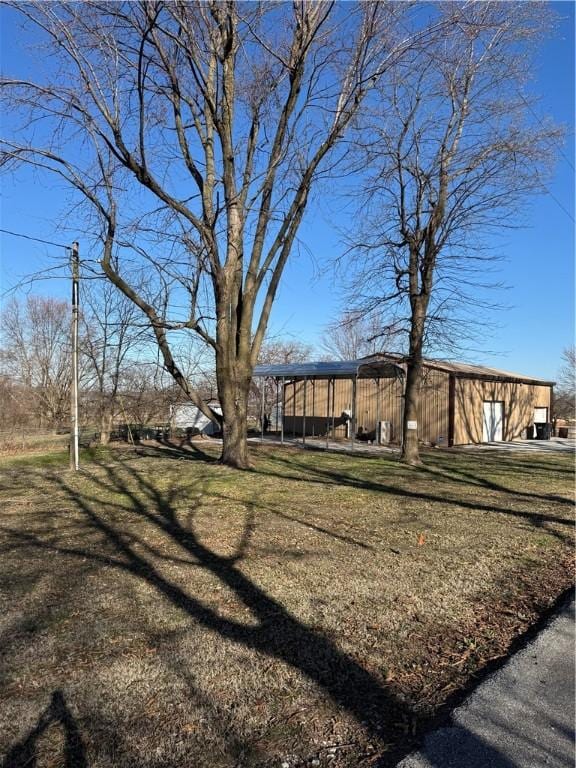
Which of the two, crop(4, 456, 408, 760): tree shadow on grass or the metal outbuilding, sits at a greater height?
the metal outbuilding

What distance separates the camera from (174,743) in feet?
8.02

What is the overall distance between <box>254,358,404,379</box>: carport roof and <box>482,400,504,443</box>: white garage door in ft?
22.7

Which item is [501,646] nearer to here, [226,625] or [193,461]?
[226,625]

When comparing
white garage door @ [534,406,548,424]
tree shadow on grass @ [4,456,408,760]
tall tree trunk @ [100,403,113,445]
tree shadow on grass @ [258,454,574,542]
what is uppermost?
white garage door @ [534,406,548,424]

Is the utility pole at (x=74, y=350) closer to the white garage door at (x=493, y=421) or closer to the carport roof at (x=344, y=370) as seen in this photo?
the carport roof at (x=344, y=370)

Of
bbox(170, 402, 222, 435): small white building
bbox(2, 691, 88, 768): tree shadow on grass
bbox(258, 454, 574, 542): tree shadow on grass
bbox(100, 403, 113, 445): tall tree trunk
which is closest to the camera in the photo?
bbox(2, 691, 88, 768): tree shadow on grass

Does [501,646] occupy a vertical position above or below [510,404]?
below

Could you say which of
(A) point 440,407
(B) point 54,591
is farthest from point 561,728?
(A) point 440,407

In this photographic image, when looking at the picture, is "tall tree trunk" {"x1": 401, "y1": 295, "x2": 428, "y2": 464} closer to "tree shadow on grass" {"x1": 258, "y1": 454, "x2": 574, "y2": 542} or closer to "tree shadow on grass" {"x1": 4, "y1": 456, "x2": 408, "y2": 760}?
"tree shadow on grass" {"x1": 258, "y1": 454, "x2": 574, "y2": 542}

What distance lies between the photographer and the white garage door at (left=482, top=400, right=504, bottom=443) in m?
26.4

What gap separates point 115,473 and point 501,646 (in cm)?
1000

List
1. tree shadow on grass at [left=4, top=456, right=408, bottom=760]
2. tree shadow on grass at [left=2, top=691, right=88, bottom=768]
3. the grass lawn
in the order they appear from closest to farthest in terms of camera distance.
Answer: tree shadow on grass at [left=2, top=691, right=88, bottom=768] → the grass lawn → tree shadow on grass at [left=4, top=456, right=408, bottom=760]

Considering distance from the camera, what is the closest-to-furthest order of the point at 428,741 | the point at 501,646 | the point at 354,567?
the point at 428,741
the point at 501,646
the point at 354,567

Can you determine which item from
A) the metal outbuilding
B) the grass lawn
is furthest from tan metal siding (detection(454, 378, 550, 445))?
the grass lawn
